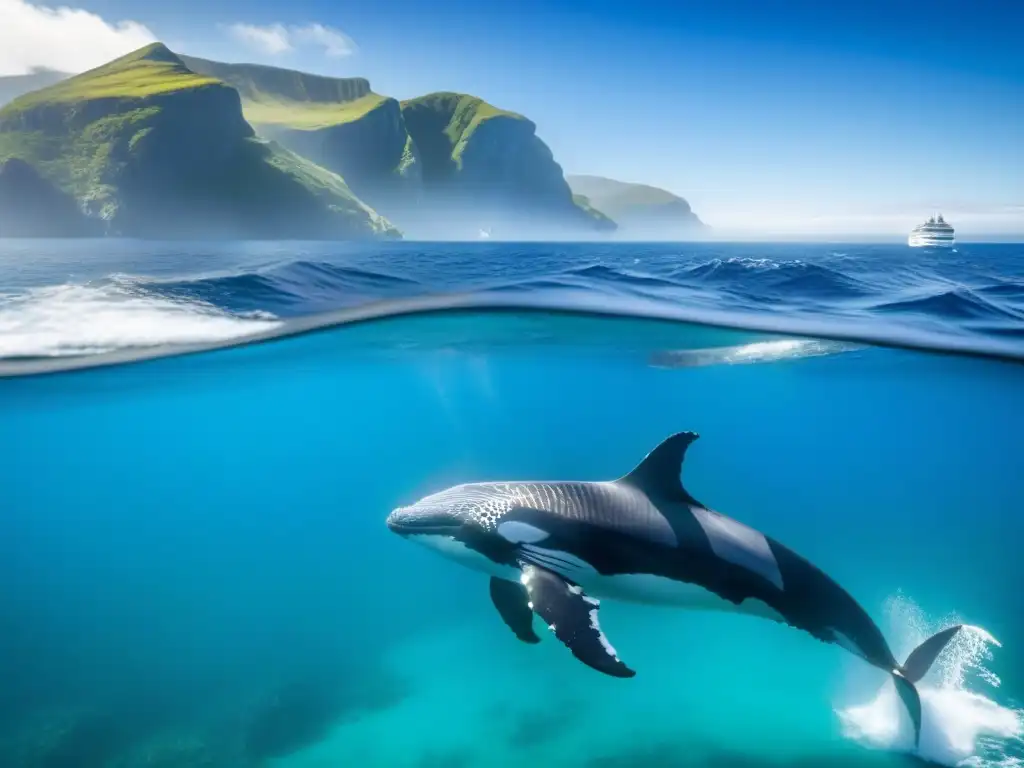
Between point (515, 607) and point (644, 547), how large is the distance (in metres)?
1.44

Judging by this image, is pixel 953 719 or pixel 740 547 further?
pixel 953 719

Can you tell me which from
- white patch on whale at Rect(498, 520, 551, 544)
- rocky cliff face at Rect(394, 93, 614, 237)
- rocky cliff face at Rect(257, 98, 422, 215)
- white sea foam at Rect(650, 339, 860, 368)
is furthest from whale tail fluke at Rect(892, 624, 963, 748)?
rocky cliff face at Rect(394, 93, 614, 237)

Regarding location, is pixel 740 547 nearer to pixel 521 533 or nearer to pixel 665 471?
pixel 665 471

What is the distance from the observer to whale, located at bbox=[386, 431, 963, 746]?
541 centimetres

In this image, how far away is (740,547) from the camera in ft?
18.0

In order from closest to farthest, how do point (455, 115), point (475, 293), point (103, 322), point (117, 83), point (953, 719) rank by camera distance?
point (953, 719) → point (103, 322) → point (475, 293) → point (117, 83) → point (455, 115)

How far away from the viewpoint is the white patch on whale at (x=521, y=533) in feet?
17.8

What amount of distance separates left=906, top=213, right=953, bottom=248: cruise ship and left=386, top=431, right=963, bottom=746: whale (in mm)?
62539

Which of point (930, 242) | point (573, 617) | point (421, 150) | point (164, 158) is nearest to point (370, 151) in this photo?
point (421, 150)

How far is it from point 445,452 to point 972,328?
1897 centimetres

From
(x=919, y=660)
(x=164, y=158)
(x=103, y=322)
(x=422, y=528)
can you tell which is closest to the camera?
(x=422, y=528)

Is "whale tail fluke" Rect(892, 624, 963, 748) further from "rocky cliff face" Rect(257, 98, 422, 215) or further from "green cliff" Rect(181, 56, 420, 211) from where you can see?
"rocky cliff face" Rect(257, 98, 422, 215)

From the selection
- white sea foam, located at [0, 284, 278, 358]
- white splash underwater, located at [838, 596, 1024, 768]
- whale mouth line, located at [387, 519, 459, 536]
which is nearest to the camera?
whale mouth line, located at [387, 519, 459, 536]

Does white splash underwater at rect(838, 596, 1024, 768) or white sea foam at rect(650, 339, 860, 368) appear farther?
white sea foam at rect(650, 339, 860, 368)
